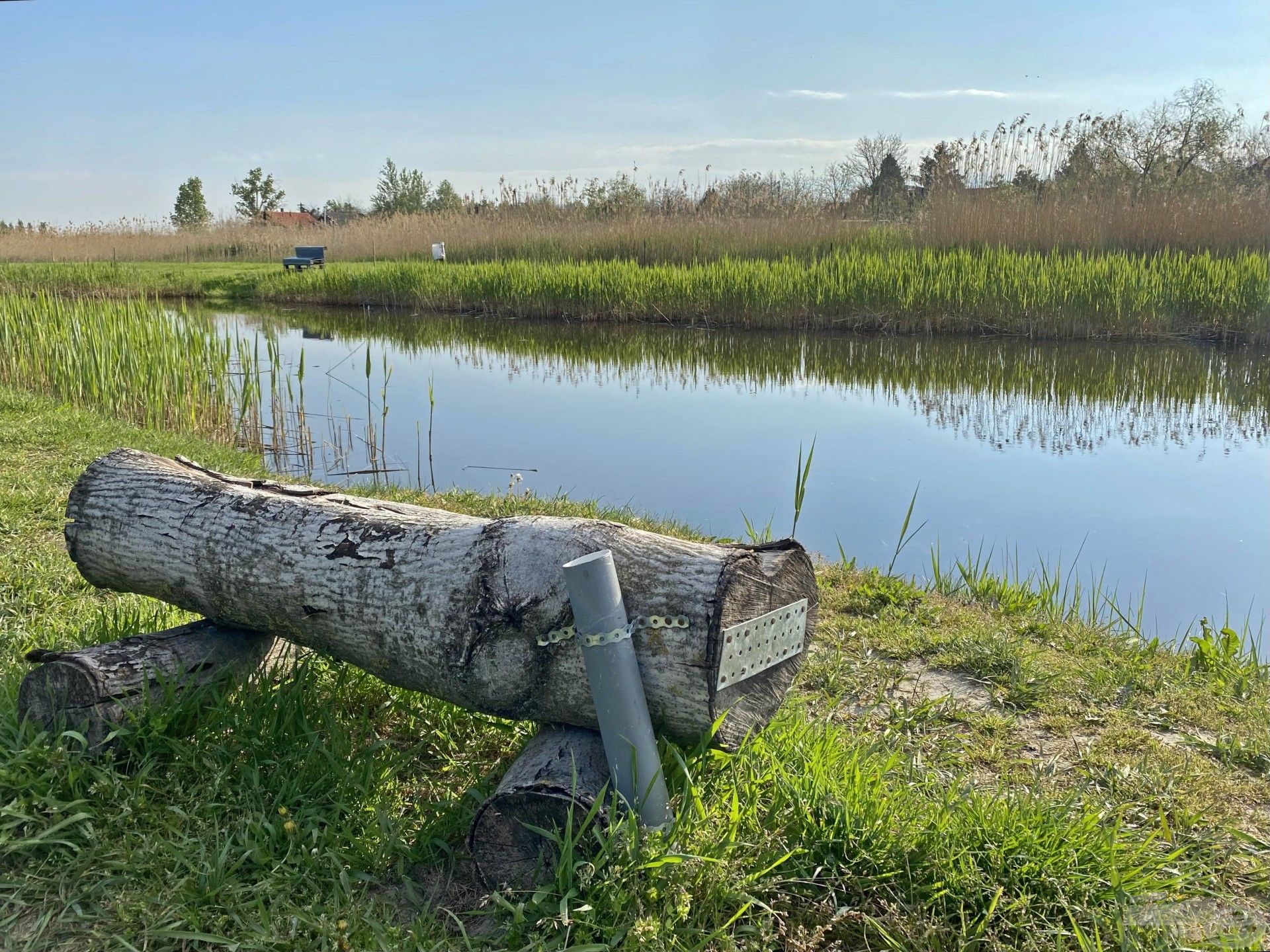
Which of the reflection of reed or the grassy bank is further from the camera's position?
the grassy bank

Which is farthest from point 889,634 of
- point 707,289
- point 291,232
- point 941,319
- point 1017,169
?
point 291,232

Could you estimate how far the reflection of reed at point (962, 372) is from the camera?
9055mm

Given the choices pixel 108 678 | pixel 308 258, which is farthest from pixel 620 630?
pixel 308 258

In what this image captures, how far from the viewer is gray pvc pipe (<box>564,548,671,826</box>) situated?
7.39 feet

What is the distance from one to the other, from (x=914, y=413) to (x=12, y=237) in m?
34.4

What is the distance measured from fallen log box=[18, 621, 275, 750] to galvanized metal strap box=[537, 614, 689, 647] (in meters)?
1.26

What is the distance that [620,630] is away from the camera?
2.27 m

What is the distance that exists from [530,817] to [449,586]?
0.63m

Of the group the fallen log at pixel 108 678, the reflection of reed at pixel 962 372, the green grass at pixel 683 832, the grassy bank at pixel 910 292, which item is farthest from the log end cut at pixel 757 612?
the grassy bank at pixel 910 292

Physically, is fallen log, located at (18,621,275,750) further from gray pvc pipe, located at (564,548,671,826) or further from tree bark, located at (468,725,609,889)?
gray pvc pipe, located at (564,548,671,826)

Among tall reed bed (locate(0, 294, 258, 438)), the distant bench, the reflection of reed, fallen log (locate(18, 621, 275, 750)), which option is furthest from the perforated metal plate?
the distant bench

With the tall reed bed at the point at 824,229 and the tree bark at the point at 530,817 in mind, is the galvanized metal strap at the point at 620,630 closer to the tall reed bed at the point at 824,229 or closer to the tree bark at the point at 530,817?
the tree bark at the point at 530,817

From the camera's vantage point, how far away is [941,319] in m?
13.4

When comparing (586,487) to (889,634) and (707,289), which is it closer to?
(889,634)
